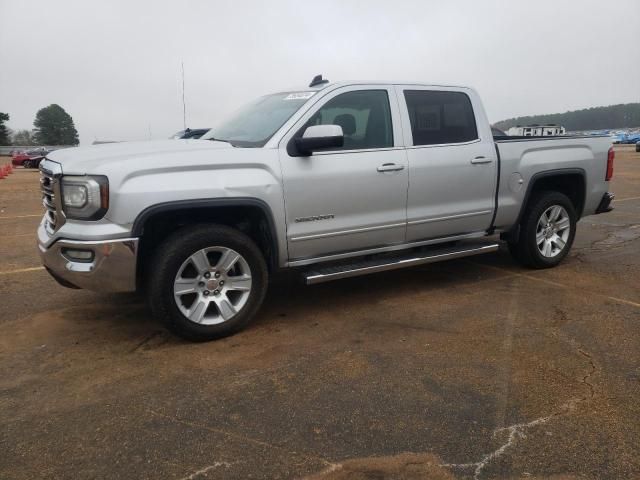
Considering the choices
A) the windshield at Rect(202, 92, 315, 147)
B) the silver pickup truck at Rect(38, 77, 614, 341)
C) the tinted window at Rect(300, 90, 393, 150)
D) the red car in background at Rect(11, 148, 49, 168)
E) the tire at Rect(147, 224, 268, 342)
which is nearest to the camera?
the silver pickup truck at Rect(38, 77, 614, 341)

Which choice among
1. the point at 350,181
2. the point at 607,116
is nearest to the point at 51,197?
the point at 350,181

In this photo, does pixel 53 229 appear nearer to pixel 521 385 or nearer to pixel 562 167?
pixel 521 385

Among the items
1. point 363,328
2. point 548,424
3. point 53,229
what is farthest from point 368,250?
point 53,229

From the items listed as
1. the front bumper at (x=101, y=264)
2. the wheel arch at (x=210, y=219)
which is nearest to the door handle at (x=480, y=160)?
the wheel arch at (x=210, y=219)

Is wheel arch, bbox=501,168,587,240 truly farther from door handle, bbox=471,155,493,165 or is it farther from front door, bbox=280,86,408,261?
front door, bbox=280,86,408,261

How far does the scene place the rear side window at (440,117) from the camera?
15.6 feet

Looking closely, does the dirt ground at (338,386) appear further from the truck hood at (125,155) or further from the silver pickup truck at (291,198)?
the truck hood at (125,155)

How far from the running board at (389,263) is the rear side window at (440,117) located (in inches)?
39.8

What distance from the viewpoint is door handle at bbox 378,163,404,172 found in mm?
4406

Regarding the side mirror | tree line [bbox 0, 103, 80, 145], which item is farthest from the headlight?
tree line [bbox 0, 103, 80, 145]

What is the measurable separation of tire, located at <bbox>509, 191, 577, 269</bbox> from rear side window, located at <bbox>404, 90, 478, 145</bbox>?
1.14 m

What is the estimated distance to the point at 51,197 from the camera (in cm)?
376

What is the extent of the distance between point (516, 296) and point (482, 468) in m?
2.76

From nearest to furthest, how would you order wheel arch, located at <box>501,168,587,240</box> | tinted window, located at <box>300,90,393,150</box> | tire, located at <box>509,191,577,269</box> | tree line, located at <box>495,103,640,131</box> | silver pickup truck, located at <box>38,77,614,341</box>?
silver pickup truck, located at <box>38,77,614,341</box> → tinted window, located at <box>300,90,393,150</box> → wheel arch, located at <box>501,168,587,240</box> → tire, located at <box>509,191,577,269</box> → tree line, located at <box>495,103,640,131</box>
